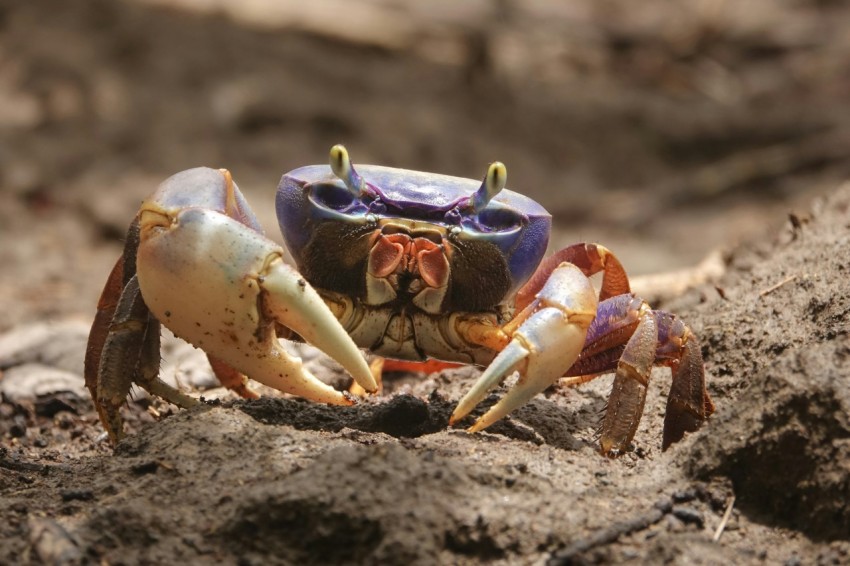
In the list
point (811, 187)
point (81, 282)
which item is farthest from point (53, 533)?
point (811, 187)

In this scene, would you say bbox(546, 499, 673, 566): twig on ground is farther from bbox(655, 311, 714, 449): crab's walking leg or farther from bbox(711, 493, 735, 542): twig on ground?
bbox(655, 311, 714, 449): crab's walking leg

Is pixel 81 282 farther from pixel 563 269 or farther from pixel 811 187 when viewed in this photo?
pixel 811 187

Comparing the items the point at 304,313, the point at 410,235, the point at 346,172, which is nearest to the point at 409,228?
the point at 410,235

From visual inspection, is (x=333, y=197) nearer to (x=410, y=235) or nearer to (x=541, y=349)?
(x=410, y=235)

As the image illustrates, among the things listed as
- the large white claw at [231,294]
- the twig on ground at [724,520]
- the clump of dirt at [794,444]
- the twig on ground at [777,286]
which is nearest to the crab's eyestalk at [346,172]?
the large white claw at [231,294]

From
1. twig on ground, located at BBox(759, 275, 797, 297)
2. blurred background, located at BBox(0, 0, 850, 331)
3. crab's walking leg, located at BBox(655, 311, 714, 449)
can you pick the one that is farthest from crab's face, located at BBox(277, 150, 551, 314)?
blurred background, located at BBox(0, 0, 850, 331)

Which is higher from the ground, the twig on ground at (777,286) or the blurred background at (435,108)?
the twig on ground at (777,286)

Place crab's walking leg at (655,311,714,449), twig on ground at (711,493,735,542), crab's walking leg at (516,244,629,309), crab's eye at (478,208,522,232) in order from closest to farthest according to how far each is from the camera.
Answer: twig on ground at (711,493,735,542) → crab's walking leg at (655,311,714,449) → crab's eye at (478,208,522,232) → crab's walking leg at (516,244,629,309)

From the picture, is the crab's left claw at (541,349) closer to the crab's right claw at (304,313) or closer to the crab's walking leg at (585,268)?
the crab's right claw at (304,313)
